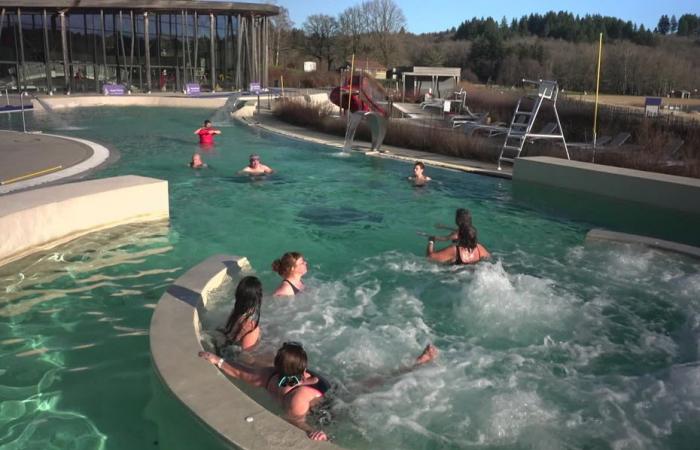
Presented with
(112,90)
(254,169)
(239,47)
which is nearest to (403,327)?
(254,169)

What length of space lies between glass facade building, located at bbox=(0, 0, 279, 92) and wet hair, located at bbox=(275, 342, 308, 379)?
3595cm

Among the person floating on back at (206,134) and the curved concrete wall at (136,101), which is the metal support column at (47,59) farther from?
the person floating on back at (206,134)

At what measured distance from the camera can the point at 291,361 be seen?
4.00 m

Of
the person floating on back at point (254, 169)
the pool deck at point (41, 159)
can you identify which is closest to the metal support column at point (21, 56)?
the pool deck at point (41, 159)

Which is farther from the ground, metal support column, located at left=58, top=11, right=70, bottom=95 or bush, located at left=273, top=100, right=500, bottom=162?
metal support column, located at left=58, top=11, right=70, bottom=95

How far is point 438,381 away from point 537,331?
1.50 metres

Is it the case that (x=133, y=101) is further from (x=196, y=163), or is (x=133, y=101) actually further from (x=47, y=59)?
(x=196, y=163)

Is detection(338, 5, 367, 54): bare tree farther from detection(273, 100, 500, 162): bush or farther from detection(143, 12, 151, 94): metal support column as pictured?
detection(273, 100, 500, 162): bush

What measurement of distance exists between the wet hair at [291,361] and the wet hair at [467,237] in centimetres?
373

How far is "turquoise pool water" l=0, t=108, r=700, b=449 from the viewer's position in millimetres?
4195

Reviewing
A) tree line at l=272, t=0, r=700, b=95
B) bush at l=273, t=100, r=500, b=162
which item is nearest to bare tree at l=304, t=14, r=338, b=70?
tree line at l=272, t=0, r=700, b=95

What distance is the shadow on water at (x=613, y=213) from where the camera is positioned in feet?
31.3

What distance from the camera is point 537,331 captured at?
19.0ft

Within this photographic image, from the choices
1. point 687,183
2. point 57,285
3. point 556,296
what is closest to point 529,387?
point 556,296
